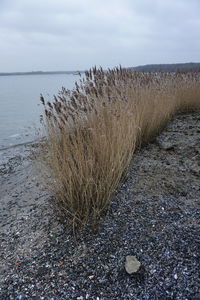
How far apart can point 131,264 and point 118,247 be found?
0.75 ft

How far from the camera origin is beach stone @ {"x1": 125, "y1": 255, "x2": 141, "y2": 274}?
1976mm

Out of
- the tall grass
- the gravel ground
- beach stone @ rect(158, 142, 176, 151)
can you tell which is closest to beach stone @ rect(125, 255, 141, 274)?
the gravel ground

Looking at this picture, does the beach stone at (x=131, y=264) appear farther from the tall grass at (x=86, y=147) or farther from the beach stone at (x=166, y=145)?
the beach stone at (x=166, y=145)

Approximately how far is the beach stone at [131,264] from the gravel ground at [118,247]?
0.03 meters

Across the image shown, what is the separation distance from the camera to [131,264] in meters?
2.02

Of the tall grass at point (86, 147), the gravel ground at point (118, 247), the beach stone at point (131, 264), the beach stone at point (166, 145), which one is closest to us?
the gravel ground at point (118, 247)

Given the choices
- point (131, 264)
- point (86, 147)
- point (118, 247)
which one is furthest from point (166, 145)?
point (131, 264)

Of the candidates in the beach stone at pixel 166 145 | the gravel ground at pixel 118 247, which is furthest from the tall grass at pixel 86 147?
the beach stone at pixel 166 145

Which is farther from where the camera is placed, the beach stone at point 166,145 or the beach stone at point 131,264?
the beach stone at point 166,145

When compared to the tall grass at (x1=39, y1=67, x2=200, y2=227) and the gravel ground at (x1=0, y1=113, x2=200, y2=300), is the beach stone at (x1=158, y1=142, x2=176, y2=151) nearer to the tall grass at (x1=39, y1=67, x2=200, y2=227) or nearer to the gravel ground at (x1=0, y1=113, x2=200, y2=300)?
the tall grass at (x1=39, y1=67, x2=200, y2=227)

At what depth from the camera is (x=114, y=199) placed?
2885 millimetres

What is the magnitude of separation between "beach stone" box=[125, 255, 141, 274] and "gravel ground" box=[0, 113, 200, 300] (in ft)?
0.11

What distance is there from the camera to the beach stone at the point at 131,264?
77.8 inches

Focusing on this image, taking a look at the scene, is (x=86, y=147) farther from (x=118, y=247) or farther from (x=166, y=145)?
(x=166, y=145)
